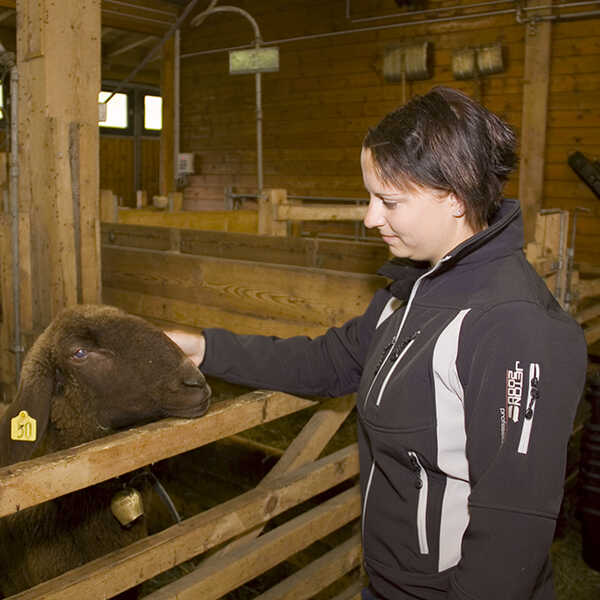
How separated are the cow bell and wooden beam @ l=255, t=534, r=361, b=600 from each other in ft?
1.73

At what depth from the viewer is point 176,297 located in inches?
189

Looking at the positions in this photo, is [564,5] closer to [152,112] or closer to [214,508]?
[214,508]

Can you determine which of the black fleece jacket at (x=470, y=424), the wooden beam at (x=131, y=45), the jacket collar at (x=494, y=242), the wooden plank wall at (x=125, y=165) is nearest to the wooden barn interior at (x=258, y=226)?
the jacket collar at (x=494, y=242)

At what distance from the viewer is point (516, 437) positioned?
128cm

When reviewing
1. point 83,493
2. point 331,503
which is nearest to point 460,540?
point 331,503

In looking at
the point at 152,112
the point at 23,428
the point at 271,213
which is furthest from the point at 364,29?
the point at 152,112

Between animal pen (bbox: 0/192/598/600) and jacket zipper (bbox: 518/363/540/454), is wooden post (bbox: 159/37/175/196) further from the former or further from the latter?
jacket zipper (bbox: 518/363/540/454)

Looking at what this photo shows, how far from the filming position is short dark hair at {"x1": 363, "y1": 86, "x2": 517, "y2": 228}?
139 centimetres

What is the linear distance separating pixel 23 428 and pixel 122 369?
13.1 inches

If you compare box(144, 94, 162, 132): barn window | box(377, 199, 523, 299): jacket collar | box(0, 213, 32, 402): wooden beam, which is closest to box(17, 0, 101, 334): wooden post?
box(0, 213, 32, 402): wooden beam

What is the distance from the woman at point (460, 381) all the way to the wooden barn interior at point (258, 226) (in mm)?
232

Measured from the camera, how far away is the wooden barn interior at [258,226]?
6.92ft

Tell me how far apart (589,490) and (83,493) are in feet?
9.80

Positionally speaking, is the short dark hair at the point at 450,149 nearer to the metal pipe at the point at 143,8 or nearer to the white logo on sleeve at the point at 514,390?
the white logo on sleeve at the point at 514,390
